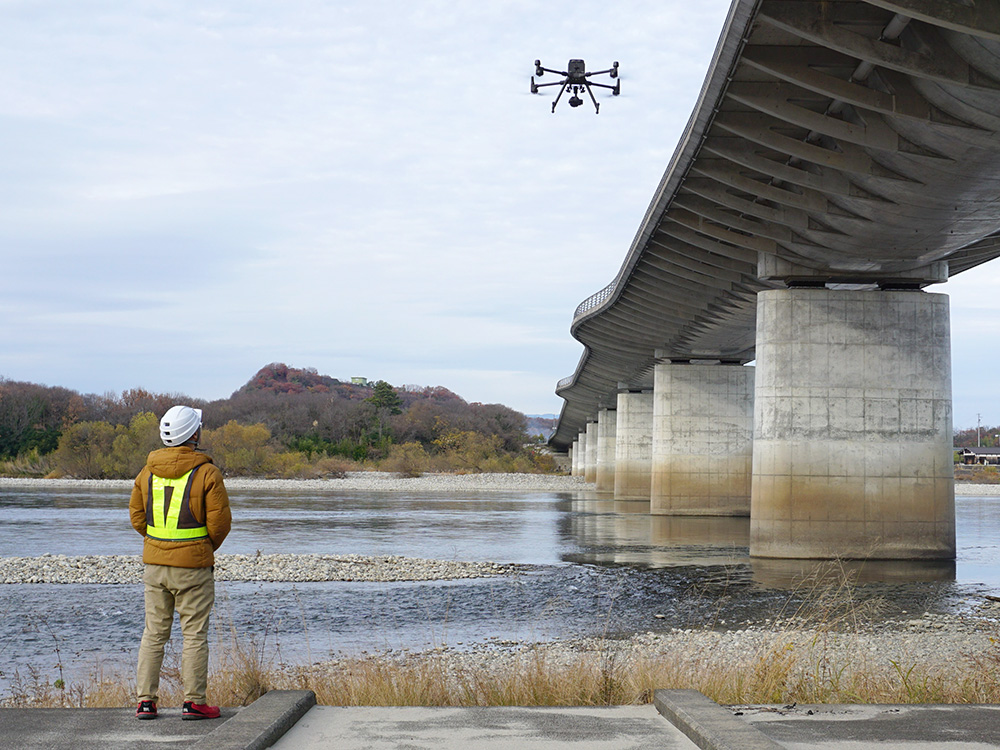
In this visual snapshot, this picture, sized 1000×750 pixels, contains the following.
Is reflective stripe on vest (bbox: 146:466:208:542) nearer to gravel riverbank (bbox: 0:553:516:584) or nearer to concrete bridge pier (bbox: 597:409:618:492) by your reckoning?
gravel riverbank (bbox: 0:553:516:584)

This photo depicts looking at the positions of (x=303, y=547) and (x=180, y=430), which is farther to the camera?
(x=303, y=547)

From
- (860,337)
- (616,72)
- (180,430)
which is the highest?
(616,72)

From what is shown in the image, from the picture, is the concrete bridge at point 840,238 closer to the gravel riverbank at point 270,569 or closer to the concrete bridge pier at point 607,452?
the gravel riverbank at point 270,569

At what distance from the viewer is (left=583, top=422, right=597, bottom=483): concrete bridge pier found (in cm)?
10206

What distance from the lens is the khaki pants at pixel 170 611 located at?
7016mm

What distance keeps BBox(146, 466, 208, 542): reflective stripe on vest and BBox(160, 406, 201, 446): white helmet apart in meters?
0.23

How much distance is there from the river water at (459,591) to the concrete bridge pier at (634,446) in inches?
896

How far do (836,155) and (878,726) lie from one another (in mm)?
14566

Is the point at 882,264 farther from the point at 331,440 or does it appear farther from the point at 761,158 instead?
the point at 331,440

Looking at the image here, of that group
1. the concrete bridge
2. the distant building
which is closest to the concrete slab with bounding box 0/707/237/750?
the concrete bridge

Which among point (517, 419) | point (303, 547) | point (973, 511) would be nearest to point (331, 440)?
point (517, 419)

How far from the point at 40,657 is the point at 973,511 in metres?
50.9

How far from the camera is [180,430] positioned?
7219mm

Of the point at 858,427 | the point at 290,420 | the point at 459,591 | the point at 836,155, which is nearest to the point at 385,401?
the point at 290,420
